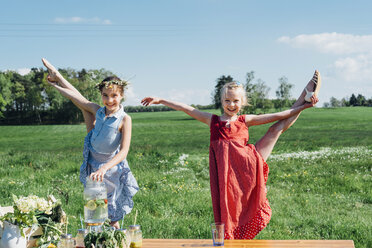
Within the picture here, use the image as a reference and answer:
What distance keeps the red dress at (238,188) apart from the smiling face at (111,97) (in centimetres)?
116

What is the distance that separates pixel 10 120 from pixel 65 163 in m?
66.0

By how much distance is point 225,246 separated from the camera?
11.2ft

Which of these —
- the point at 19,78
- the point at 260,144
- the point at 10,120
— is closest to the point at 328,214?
the point at 260,144

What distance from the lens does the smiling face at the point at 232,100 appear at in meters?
4.29

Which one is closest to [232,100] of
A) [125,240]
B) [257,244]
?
[257,244]

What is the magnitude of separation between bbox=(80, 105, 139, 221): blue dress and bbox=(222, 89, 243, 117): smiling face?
111 centimetres

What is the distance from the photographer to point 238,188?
4336mm

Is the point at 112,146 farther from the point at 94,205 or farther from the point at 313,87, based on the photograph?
the point at 313,87

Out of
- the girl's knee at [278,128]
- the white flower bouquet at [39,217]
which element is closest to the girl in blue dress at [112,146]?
the white flower bouquet at [39,217]

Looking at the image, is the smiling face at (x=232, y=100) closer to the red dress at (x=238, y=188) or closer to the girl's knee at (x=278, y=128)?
the red dress at (x=238, y=188)

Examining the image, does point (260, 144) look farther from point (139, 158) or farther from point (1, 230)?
point (139, 158)

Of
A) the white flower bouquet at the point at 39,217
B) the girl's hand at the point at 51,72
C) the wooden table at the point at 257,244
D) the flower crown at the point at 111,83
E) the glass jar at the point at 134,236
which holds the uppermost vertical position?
the girl's hand at the point at 51,72

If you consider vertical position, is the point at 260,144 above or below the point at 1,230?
above

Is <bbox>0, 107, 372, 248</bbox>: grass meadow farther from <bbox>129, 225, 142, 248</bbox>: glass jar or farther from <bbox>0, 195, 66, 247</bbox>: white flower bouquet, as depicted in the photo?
<bbox>129, 225, 142, 248</bbox>: glass jar
